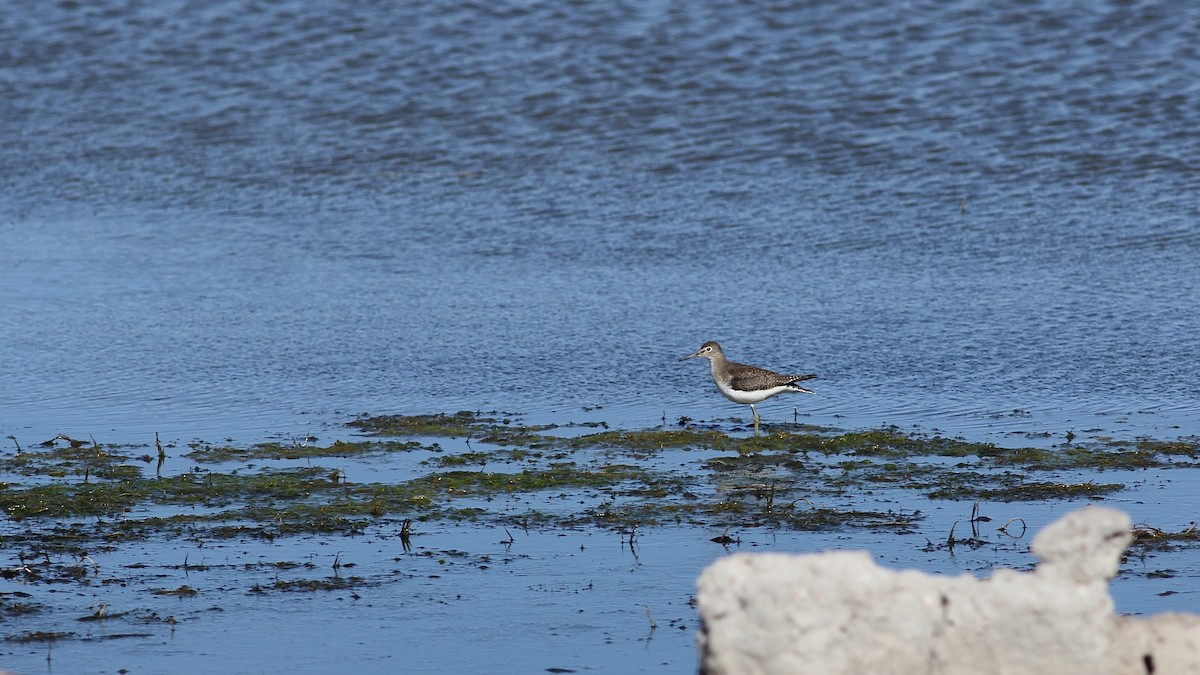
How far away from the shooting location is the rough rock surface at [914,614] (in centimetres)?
534


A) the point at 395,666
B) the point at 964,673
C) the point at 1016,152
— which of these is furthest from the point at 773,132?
the point at 964,673

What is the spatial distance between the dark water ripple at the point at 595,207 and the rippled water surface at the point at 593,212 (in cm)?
5

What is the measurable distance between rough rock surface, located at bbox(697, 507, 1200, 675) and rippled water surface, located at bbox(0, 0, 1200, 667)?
17.3 ft

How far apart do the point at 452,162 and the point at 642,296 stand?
182 inches

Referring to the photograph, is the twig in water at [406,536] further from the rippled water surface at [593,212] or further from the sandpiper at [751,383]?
the sandpiper at [751,383]

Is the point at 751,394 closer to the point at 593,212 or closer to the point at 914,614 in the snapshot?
the point at 593,212

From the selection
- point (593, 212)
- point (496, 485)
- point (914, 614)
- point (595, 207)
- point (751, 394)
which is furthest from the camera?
point (595, 207)

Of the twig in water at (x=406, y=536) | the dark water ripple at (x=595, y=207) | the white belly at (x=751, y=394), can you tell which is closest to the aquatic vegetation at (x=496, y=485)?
the twig in water at (x=406, y=536)

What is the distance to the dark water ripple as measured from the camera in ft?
39.9

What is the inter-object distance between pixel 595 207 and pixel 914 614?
11.4 m

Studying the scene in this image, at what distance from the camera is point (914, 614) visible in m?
5.41

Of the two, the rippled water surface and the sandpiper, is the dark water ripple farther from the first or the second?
A: the sandpiper

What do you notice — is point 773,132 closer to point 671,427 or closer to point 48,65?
point 671,427

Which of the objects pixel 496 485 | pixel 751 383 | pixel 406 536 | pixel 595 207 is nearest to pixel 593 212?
pixel 595 207
